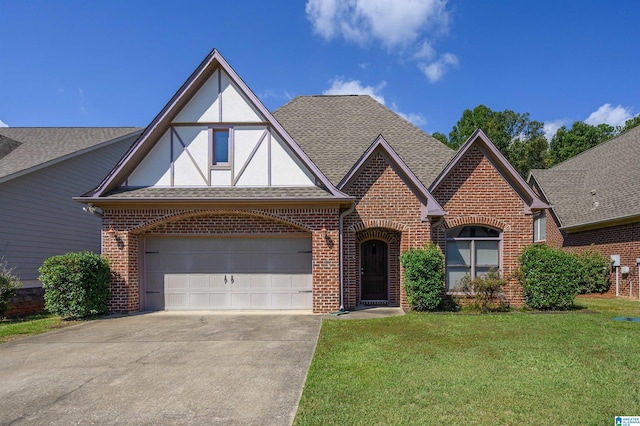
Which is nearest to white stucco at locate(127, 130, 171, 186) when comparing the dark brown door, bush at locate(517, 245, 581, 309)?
the dark brown door

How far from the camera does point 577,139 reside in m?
43.9

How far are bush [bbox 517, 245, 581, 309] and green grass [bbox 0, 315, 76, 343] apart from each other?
44.0ft

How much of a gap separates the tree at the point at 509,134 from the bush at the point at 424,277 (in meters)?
36.3

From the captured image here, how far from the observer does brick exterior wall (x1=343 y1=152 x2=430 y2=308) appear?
11.3 meters

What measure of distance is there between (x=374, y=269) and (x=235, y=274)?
4.60 metres

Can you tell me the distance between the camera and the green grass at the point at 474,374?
4285 millimetres

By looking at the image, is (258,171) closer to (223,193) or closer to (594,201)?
(223,193)

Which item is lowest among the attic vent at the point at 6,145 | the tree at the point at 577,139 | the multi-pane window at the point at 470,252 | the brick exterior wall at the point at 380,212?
the multi-pane window at the point at 470,252

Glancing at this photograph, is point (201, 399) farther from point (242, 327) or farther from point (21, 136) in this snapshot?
point (21, 136)

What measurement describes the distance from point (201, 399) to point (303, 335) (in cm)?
356

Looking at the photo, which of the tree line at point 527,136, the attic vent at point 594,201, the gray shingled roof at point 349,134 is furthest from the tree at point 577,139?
the gray shingled roof at point 349,134

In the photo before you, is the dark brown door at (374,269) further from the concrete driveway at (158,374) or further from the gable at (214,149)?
the concrete driveway at (158,374)

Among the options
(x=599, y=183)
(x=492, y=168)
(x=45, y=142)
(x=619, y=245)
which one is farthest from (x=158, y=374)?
(x=599, y=183)

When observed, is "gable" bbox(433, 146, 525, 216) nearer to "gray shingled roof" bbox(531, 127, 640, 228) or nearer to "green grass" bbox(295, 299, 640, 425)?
"green grass" bbox(295, 299, 640, 425)
